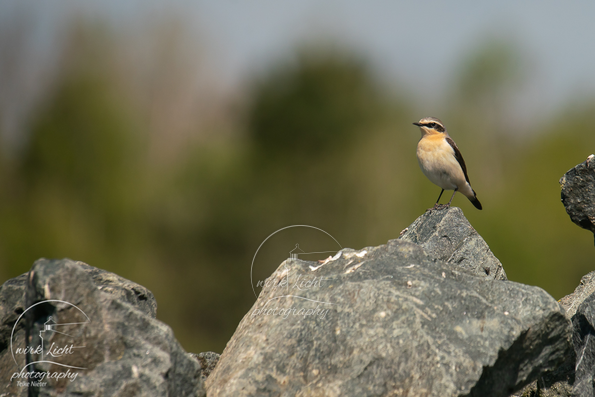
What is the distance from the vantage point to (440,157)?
1080 cm

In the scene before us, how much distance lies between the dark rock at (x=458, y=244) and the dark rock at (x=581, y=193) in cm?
120

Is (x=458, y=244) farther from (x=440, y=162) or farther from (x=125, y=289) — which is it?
(x=125, y=289)

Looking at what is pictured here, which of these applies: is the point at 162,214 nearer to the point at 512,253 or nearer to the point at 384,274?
the point at 512,253

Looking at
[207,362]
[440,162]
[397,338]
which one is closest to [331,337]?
[397,338]

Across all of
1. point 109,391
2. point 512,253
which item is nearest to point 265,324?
point 109,391

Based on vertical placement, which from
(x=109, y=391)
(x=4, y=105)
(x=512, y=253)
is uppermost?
(x=4, y=105)

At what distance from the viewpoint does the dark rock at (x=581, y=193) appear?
683 cm

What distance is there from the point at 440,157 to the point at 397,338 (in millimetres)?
6765

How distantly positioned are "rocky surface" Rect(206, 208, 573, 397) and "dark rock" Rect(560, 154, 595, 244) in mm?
2515

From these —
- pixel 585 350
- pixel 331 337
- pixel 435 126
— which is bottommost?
pixel 585 350

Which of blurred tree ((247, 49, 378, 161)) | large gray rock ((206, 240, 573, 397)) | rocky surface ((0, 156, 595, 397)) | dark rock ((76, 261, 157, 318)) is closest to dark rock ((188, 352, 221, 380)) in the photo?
dark rock ((76, 261, 157, 318))

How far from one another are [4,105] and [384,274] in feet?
127

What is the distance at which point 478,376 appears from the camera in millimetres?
4461

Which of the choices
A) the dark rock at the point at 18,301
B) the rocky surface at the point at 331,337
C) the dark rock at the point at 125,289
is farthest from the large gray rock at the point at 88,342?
the dark rock at the point at 125,289
